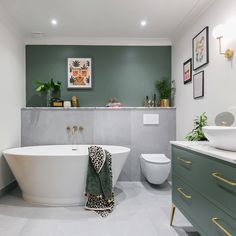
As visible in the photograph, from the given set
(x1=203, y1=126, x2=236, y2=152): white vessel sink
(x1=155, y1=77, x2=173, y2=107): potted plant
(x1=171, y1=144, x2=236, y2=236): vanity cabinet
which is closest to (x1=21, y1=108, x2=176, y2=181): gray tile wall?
(x1=155, y1=77, x2=173, y2=107): potted plant

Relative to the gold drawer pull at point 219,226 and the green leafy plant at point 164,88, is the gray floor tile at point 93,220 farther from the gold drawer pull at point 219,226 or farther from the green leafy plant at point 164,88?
the green leafy plant at point 164,88

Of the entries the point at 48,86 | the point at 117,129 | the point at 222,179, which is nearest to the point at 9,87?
the point at 48,86

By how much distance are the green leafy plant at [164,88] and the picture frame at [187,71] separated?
565 millimetres

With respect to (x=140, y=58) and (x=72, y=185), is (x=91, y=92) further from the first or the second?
(x=72, y=185)

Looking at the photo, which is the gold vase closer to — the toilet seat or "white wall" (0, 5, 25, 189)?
the toilet seat

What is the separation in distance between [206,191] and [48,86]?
10.1ft

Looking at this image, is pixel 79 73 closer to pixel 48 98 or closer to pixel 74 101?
pixel 74 101

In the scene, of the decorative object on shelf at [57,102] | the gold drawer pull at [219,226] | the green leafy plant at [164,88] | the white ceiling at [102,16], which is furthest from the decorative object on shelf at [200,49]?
the decorative object on shelf at [57,102]

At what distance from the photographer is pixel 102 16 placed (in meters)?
3.04

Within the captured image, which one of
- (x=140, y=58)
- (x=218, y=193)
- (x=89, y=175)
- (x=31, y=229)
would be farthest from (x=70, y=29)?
(x=218, y=193)

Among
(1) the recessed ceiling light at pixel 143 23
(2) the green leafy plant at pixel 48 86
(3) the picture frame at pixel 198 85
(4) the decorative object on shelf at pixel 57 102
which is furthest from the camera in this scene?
(4) the decorative object on shelf at pixel 57 102

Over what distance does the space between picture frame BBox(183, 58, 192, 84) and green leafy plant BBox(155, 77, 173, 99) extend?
1.86ft

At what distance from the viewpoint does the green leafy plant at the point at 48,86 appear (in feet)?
11.9

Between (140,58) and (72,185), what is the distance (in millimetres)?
2596
